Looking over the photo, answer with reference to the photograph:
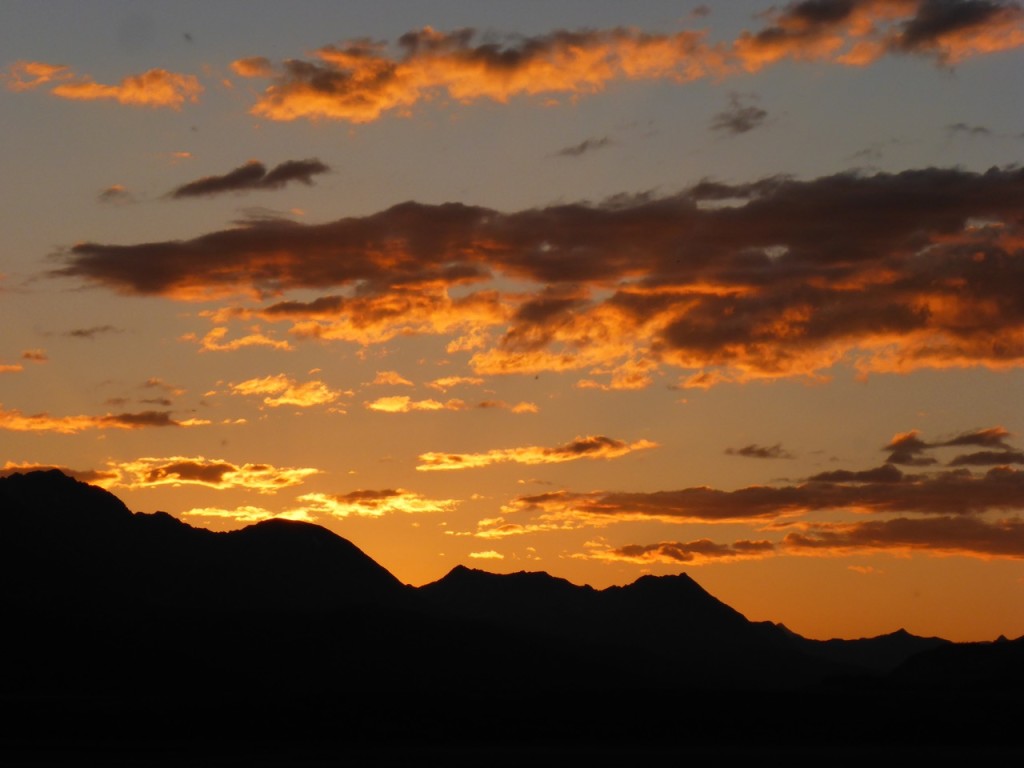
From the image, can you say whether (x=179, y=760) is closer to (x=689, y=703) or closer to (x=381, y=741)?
(x=381, y=741)

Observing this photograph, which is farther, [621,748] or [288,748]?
[621,748]

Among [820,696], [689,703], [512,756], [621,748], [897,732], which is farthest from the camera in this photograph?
[820,696]

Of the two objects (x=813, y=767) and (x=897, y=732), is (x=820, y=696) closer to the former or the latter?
(x=897, y=732)

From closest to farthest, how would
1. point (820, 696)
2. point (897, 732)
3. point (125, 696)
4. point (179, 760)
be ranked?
point (179, 760)
point (897, 732)
point (820, 696)
point (125, 696)

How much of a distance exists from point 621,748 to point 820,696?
5191cm

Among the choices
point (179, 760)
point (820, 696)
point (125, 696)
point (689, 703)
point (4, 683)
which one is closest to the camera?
point (179, 760)

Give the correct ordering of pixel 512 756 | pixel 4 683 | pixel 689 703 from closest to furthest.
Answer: pixel 512 756
pixel 689 703
pixel 4 683

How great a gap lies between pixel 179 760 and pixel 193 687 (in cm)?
10384

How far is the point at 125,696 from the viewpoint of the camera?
160 meters

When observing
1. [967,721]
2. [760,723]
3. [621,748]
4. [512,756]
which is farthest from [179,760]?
Result: [967,721]

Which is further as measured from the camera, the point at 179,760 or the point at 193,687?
the point at 193,687

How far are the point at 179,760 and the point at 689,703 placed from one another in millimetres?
63294

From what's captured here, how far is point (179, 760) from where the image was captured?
86.6 metres

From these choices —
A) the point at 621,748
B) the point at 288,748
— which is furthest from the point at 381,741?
the point at 621,748
